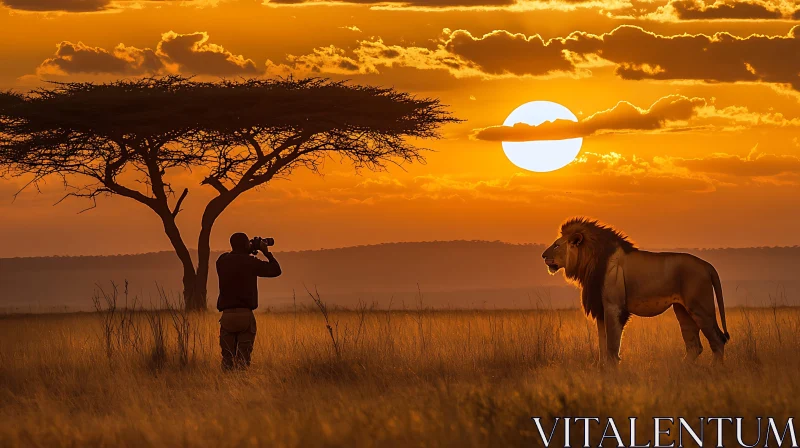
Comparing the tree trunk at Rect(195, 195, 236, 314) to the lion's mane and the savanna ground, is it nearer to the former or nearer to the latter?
the savanna ground

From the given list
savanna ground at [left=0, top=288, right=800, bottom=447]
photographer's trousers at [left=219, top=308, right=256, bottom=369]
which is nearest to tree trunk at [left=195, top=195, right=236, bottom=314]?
savanna ground at [left=0, top=288, right=800, bottom=447]

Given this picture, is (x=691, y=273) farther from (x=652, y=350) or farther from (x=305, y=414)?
(x=305, y=414)

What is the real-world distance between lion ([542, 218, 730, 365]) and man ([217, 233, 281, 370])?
3686mm

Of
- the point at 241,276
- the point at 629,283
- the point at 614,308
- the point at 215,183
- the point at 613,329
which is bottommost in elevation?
the point at 613,329

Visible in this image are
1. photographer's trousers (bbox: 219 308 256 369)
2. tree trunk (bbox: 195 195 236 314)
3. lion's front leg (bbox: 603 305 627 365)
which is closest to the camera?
photographer's trousers (bbox: 219 308 256 369)

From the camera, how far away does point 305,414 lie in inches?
355

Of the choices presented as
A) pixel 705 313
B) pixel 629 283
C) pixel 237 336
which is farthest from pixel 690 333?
pixel 237 336

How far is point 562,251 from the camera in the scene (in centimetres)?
1317

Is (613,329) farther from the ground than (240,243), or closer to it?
closer to it

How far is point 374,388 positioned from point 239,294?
2138 millimetres

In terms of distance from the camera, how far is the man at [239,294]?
12281mm

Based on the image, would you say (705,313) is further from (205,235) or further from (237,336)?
(205,235)

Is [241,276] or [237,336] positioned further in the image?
[237,336]

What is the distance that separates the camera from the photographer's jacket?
1227 cm
